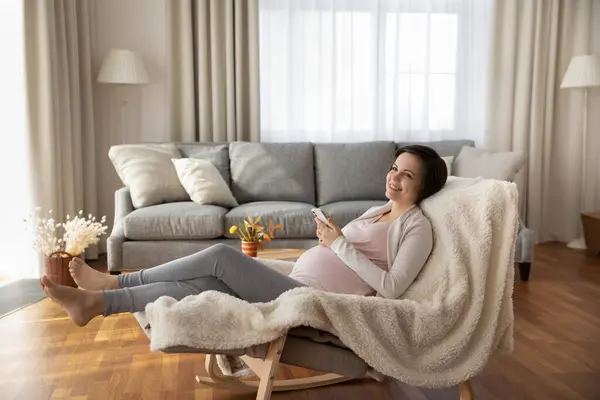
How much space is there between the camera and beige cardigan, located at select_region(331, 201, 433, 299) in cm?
223

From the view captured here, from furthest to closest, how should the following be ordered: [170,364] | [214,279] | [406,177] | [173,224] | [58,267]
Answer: [173,224]
[58,267]
[170,364]
[406,177]
[214,279]

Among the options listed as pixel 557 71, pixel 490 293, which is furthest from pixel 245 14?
pixel 490 293

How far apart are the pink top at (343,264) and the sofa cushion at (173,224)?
71.9 inches

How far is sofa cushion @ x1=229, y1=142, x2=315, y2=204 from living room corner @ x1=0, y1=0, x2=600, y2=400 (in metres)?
0.02

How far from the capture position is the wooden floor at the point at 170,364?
2.60 meters

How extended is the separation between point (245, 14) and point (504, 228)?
11.7ft

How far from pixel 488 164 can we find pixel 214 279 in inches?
116

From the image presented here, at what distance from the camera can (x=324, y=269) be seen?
236 centimetres

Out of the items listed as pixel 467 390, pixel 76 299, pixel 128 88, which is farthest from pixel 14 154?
pixel 467 390

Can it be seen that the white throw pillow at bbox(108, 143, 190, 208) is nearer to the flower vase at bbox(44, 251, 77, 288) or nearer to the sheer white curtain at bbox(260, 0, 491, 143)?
the flower vase at bbox(44, 251, 77, 288)

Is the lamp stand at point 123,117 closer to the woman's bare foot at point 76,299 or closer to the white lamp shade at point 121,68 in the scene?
the white lamp shade at point 121,68

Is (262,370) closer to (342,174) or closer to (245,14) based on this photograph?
(342,174)

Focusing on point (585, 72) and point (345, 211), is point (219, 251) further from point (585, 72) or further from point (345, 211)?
point (585, 72)

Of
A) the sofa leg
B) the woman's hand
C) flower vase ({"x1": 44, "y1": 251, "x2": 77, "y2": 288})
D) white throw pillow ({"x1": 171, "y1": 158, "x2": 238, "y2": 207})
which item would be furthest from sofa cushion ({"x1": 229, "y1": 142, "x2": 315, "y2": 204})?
the woman's hand
